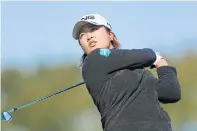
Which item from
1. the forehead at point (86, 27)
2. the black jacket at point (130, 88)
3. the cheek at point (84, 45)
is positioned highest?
the forehead at point (86, 27)

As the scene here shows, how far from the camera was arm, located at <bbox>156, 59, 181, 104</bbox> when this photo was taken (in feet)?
9.33

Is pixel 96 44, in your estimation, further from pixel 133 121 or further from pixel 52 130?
pixel 52 130

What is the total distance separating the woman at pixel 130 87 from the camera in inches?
110

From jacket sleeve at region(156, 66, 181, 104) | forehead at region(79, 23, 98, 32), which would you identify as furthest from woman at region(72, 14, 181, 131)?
forehead at region(79, 23, 98, 32)

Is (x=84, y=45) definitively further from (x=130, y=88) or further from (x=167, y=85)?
(x=167, y=85)

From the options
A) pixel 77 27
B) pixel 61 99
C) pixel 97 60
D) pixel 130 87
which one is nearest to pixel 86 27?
pixel 77 27

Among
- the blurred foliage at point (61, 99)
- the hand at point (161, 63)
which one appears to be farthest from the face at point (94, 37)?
the blurred foliage at point (61, 99)

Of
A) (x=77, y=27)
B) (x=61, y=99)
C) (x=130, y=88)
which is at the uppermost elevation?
(x=77, y=27)

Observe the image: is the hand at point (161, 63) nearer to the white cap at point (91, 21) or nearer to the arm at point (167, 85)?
the arm at point (167, 85)

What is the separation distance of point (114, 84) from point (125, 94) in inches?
3.0

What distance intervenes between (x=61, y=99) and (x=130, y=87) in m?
18.4

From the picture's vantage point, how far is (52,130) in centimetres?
1870

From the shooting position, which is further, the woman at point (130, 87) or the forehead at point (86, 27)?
the forehead at point (86, 27)

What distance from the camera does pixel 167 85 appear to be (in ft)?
9.34
